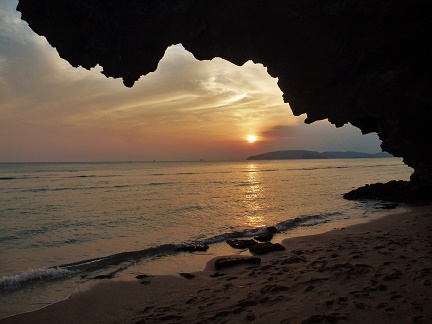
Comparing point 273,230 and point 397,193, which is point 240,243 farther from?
point 397,193

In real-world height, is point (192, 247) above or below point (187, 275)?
below

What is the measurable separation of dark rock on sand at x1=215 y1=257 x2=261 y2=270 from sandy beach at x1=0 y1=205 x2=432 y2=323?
250 mm

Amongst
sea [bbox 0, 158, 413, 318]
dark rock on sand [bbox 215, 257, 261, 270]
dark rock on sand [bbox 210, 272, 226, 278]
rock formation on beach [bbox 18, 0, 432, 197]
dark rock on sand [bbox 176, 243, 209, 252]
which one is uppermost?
rock formation on beach [bbox 18, 0, 432, 197]

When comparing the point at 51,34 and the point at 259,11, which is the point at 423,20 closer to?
the point at 259,11

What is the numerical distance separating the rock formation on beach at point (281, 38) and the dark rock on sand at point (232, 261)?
6.74 metres

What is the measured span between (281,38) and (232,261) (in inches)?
300

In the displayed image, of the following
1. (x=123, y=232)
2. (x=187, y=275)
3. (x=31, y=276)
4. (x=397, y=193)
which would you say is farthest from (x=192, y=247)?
(x=397, y=193)

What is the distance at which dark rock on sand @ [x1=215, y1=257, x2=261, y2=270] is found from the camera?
9.38 meters

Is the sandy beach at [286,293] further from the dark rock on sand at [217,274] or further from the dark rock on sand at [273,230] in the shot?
the dark rock on sand at [273,230]

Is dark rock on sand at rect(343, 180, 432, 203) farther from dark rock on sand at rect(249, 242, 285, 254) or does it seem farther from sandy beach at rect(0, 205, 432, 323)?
dark rock on sand at rect(249, 242, 285, 254)

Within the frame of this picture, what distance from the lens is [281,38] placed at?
33.6 feet

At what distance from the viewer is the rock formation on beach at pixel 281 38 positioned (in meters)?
8.36

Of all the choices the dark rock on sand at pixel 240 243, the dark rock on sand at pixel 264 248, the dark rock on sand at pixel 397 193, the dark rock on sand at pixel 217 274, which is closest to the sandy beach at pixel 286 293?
the dark rock on sand at pixel 217 274

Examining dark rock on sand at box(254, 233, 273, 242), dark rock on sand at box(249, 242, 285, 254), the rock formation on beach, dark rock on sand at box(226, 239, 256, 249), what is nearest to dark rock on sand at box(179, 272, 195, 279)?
dark rock on sand at box(249, 242, 285, 254)
